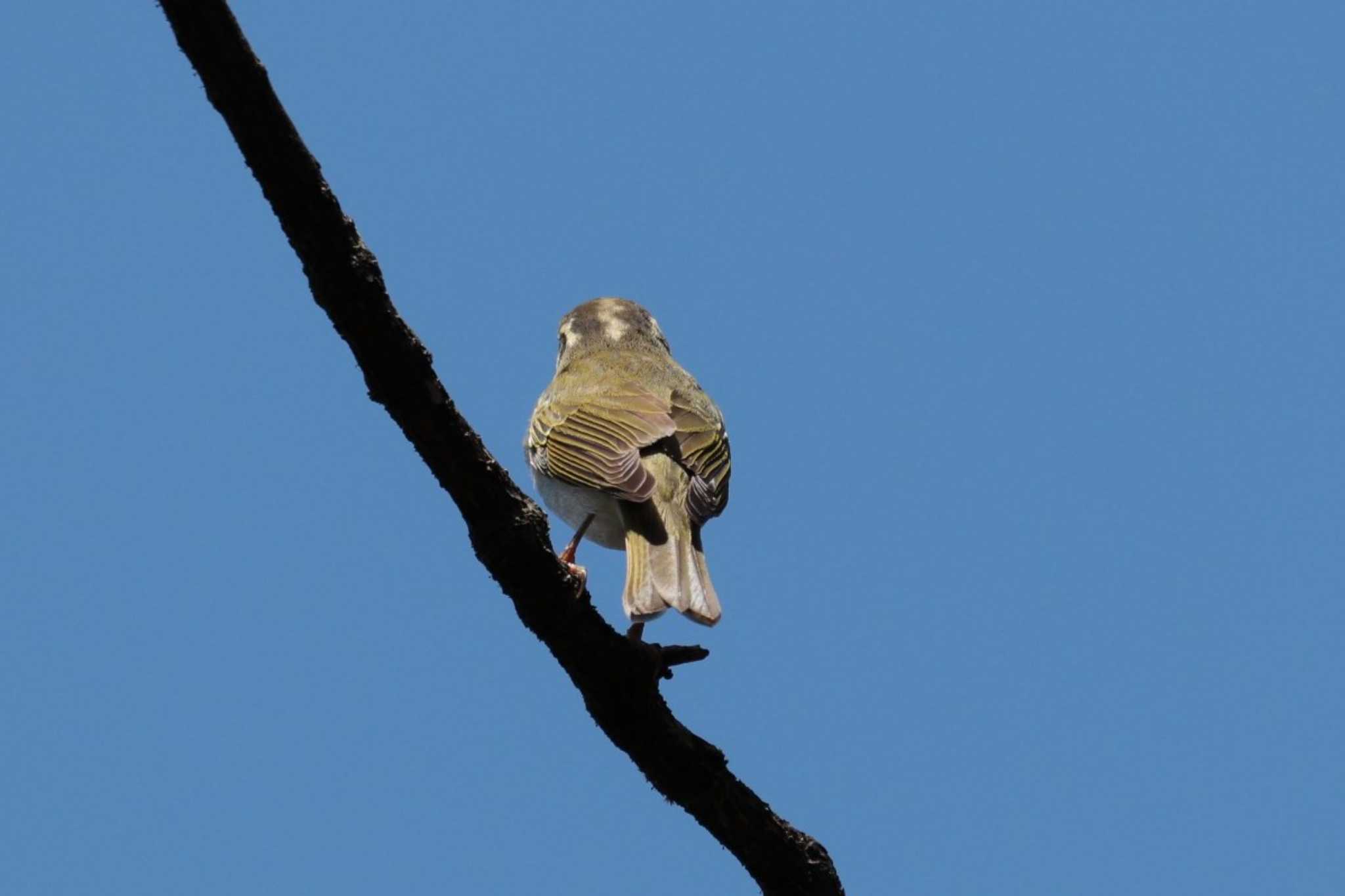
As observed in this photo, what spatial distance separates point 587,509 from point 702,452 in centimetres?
69

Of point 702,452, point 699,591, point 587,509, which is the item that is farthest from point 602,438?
point 699,591

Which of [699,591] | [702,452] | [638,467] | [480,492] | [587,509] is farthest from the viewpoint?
[702,452]

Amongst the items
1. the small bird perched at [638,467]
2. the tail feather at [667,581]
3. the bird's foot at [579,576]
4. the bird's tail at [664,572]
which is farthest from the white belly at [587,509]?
the bird's foot at [579,576]

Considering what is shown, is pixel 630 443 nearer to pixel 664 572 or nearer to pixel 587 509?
pixel 587 509

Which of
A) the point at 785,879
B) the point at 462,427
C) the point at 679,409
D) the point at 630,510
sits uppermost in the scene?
the point at 679,409

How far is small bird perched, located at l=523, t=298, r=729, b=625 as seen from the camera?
7207mm

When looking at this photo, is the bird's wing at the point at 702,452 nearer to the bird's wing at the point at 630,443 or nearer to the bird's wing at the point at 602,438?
the bird's wing at the point at 630,443

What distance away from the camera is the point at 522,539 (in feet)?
19.4

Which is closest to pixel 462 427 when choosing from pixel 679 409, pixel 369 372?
pixel 369 372

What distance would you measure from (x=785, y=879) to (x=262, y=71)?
3942 millimetres

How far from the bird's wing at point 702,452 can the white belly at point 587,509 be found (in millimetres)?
401

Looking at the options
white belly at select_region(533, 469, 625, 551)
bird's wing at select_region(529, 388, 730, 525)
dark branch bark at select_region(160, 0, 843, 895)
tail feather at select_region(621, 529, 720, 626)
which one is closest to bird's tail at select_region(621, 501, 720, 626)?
tail feather at select_region(621, 529, 720, 626)

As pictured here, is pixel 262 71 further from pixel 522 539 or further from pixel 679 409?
pixel 679 409

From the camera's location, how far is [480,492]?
18.9 ft
